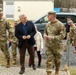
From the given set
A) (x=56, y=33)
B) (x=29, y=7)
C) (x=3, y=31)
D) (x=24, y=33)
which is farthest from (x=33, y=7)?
(x=56, y=33)

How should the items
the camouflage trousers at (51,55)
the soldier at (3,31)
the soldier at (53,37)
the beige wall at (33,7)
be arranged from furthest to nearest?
the beige wall at (33,7) → the soldier at (3,31) → the camouflage trousers at (51,55) → the soldier at (53,37)

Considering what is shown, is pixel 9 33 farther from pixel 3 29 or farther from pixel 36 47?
pixel 36 47

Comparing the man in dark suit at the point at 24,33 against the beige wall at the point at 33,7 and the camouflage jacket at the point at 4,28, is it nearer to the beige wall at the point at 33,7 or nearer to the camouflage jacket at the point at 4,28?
the camouflage jacket at the point at 4,28

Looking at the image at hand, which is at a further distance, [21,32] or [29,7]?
[29,7]

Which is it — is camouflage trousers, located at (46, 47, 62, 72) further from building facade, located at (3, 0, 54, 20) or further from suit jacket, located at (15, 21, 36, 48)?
building facade, located at (3, 0, 54, 20)

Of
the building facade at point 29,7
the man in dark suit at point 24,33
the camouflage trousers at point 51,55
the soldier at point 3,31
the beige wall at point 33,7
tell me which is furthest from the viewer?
the beige wall at point 33,7

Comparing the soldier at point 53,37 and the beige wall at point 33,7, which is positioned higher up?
the soldier at point 53,37

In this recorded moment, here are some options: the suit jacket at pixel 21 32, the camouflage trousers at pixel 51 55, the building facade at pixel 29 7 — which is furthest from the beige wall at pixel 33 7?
the camouflage trousers at pixel 51 55

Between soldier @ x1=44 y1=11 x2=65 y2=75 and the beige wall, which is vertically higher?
soldier @ x1=44 y1=11 x2=65 y2=75

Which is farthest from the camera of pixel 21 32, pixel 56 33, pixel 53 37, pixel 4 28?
pixel 4 28

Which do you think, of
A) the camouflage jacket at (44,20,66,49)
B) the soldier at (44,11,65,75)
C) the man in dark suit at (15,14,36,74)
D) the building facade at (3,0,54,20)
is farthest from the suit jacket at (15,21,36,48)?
the building facade at (3,0,54,20)

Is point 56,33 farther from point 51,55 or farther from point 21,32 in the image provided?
point 21,32

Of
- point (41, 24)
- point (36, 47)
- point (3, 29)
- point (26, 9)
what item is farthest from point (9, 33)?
point (26, 9)

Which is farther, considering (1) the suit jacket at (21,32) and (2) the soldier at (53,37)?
(1) the suit jacket at (21,32)
